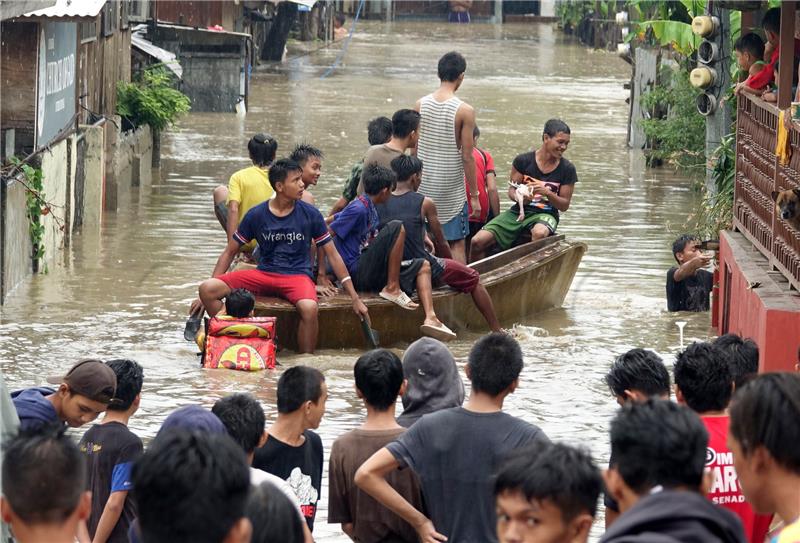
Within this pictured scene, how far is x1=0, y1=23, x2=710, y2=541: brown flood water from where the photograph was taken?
960 centimetres

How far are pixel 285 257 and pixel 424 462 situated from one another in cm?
543

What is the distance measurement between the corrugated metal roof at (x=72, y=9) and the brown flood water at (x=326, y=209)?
2.38 m

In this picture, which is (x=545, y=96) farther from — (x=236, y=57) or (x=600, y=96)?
(x=236, y=57)

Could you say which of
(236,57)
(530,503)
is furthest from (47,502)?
(236,57)

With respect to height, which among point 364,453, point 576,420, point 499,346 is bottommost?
point 576,420

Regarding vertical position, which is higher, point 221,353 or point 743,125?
point 743,125

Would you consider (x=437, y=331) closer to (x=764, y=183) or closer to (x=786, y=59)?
(x=764, y=183)

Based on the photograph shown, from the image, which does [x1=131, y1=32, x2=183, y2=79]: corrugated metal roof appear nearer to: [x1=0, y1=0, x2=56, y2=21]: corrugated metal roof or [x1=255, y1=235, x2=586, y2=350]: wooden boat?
[x1=255, y1=235, x2=586, y2=350]: wooden boat

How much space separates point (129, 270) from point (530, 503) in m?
10.8

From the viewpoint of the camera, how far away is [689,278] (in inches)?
474

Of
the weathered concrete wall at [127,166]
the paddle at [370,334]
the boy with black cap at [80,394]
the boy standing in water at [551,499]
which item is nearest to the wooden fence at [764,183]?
the paddle at [370,334]

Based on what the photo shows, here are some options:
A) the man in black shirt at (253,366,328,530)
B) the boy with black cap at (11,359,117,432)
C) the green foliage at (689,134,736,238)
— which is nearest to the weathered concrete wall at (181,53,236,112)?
the green foliage at (689,134,736,238)

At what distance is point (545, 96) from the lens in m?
33.9

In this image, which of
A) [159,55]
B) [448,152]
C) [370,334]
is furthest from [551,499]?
[159,55]
